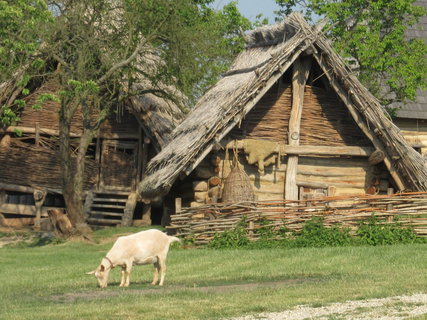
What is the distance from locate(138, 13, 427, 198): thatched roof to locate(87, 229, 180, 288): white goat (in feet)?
19.5

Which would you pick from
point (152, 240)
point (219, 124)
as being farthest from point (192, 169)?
point (152, 240)

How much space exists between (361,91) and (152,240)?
8.91 m

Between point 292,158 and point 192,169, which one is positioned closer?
point 192,169

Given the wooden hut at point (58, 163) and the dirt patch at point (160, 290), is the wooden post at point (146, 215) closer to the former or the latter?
the wooden hut at point (58, 163)

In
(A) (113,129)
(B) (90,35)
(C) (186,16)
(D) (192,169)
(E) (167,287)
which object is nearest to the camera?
(E) (167,287)

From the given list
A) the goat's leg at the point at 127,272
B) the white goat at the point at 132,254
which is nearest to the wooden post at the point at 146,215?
the white goat at the point at 132,254

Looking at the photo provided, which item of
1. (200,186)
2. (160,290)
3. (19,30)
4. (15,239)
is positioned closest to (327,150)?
(200,186)

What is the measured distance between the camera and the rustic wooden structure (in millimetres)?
23203

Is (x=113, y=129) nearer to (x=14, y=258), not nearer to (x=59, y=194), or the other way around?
(x=59, y=194)

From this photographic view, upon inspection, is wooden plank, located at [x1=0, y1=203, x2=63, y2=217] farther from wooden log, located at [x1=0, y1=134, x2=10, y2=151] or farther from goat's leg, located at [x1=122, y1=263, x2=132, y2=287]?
goat's leg, located at [x1=122, y1=263, x2=132, y2=287]

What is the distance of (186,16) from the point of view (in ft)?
93.0

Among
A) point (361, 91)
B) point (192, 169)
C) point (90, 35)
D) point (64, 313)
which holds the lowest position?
point (64, 313)

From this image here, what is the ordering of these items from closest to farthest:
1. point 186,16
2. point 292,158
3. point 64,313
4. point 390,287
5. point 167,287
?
point 64,313
point 390,287
point 167,287
point 292,158
point 186,16

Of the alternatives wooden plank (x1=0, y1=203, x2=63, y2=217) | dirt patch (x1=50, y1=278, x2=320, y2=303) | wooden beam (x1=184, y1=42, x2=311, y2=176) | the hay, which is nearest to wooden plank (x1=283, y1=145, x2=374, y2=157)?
the hay
